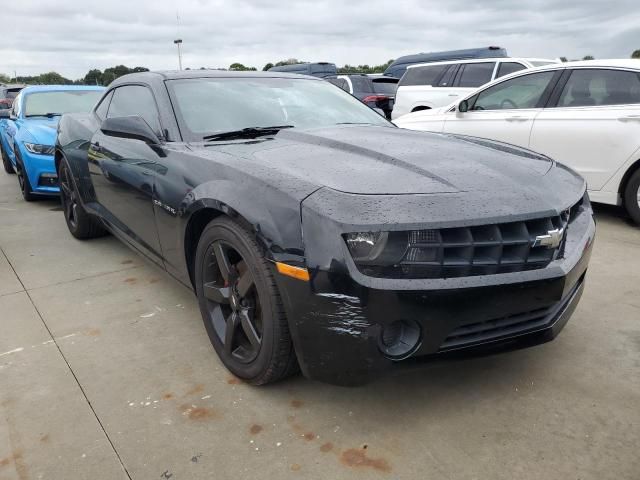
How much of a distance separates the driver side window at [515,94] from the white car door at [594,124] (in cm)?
25

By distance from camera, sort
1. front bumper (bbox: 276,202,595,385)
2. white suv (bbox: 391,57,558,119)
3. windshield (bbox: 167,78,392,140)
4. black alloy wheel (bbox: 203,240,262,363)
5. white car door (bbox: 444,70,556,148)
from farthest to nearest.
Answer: white suv (bbox: 391,57,558,119) < white car door (bbox: 444,70,556,148) < windshield (bbox: 167,78,392,140) < black alloy wheel (bbox: 203,240,262,363) < front bumper (bbox: 276,202,595,385)

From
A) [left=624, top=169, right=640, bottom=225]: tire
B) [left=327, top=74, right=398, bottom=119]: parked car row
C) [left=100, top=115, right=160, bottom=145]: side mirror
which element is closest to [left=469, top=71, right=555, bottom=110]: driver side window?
[left=624, top=169, right=640, bottom=225]: tire

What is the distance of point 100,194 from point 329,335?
261cm

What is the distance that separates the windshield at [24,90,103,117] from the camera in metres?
6.64

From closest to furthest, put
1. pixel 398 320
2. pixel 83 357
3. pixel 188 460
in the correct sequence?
1. pixel 398 320
2. pixel 188 460
3. pixel 83 357

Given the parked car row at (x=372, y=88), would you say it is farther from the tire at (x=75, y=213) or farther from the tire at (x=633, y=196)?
the tire at (x=75, y=213)

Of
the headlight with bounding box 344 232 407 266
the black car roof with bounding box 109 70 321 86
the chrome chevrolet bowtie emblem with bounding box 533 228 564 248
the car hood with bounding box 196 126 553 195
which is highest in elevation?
the black car roof with bounding box 109 70 321 86

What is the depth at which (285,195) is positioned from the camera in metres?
1.87

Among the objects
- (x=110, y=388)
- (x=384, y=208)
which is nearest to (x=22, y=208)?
(x=110, y=388)

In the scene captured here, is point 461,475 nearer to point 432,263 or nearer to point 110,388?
Answer: point 432,263

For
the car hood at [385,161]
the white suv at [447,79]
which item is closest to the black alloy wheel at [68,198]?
the car hood at [385,161]

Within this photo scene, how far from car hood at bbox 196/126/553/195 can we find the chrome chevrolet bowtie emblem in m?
0.21

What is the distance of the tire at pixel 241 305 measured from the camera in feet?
6.40

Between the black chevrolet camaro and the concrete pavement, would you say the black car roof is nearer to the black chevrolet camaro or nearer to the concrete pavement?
the black chevrolet camaro
